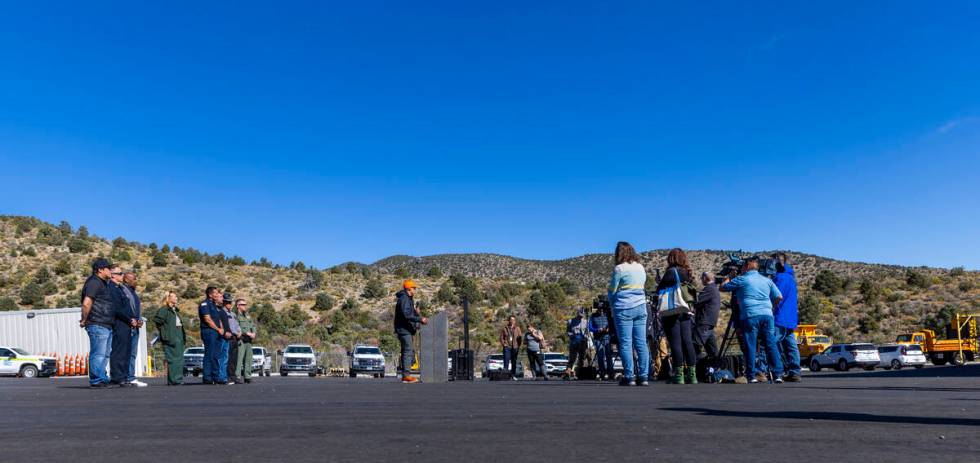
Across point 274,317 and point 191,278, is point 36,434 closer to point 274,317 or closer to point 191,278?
point 274,317

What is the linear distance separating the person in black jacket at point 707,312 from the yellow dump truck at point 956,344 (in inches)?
1356

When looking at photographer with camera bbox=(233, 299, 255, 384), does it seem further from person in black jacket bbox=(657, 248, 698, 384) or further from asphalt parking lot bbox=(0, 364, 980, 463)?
asphalt parking lot bbox=(0, 364, 980, 463)

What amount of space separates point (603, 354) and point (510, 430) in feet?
42.4

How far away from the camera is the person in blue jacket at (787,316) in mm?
12482

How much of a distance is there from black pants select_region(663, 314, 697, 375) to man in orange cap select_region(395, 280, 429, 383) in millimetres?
4379

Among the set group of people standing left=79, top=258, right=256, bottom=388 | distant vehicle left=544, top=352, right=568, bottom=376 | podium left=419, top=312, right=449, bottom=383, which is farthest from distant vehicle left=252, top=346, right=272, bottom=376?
podium left=419, top=312, right=449, bottom=383

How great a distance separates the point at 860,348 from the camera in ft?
141

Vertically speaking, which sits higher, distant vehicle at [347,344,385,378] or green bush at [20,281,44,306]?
green bush at [20,281,44,306]

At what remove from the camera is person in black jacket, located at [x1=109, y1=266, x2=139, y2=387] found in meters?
12.6

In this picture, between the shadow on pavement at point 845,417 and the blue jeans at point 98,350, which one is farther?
the blue jeans at point 98,350

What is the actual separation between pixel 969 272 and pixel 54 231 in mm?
71629

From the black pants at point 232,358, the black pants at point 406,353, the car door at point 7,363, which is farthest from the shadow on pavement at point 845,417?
the car door at point 7,363

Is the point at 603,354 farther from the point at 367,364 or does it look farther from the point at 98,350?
the point at 367,364

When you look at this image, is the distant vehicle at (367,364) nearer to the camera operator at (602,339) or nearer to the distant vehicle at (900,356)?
the camera operator at (602,339)
